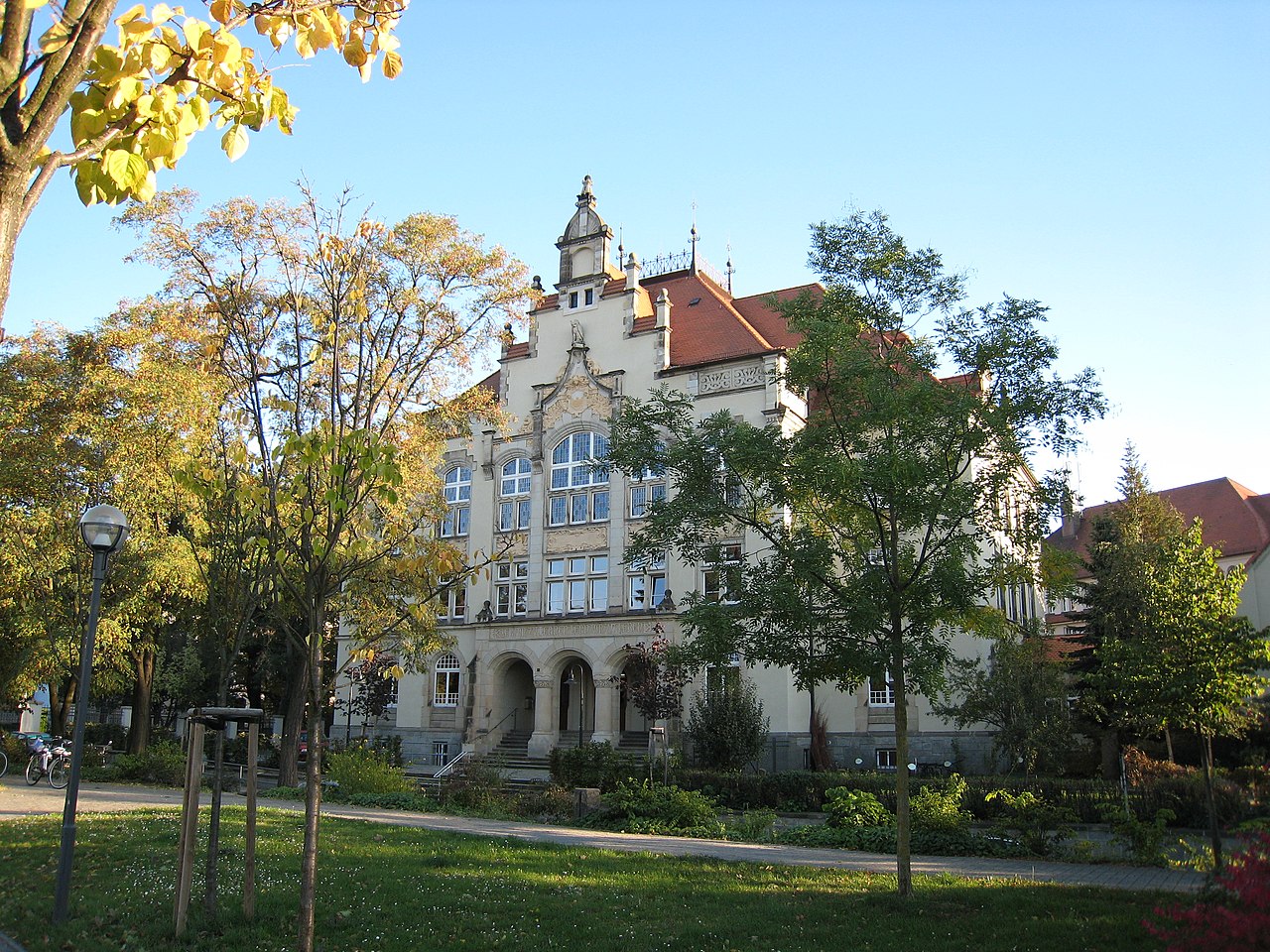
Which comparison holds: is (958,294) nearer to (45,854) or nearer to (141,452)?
(45,854)

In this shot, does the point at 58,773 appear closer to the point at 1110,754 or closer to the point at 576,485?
the point at 576,485

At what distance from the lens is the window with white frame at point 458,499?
1674 inches

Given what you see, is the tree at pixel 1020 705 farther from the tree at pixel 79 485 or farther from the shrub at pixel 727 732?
the tree at pixel 79 485

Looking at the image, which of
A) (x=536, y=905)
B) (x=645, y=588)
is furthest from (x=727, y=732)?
(x=536, y=905)

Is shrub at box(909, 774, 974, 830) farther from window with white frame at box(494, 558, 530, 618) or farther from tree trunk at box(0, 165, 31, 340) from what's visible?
window with white frame at box(494, 558, 530, 618)

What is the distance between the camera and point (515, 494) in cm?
4088

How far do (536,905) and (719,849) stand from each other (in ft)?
21.1

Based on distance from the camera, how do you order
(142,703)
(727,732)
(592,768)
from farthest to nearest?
(142,703) < (727,732) < (592,768)

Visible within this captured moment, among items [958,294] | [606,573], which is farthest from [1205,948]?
[606,573]

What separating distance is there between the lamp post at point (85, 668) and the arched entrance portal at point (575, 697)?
2752cm

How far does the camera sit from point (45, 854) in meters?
13.8

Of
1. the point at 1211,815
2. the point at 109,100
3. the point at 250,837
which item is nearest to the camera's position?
the point at 109,100

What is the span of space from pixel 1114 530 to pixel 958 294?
28531 millimetres

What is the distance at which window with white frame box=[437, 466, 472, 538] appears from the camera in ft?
140
